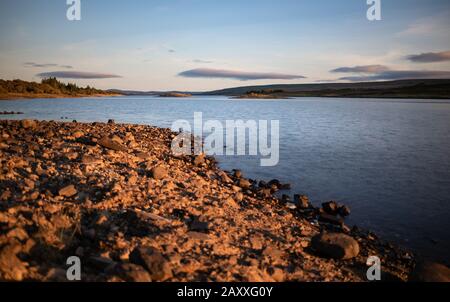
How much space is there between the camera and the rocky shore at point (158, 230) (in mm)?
4621

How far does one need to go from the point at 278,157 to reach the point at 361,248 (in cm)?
1051

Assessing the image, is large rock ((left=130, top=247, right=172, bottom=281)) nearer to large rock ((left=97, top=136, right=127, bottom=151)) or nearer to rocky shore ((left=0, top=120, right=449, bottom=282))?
rocky shore ((left=0, top=120, right=449, bottom=282))

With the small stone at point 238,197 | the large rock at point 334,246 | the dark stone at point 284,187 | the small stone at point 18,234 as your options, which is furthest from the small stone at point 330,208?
the small stone at point 18,234

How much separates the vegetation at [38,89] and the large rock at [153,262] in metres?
81.6

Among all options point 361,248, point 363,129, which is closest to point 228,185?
point 361,248

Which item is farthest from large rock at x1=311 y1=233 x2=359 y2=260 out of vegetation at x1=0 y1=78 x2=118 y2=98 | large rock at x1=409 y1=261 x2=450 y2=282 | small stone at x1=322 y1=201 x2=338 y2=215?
vegetation at x1=0 y1=78 x2=118 y2=98

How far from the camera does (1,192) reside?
6.24 m

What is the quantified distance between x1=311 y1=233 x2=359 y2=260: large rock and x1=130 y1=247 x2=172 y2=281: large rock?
10.4ft

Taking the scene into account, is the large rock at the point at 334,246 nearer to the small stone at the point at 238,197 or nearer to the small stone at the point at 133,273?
the small stone at the point at 238,197

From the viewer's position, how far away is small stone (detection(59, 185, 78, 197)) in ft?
21.7

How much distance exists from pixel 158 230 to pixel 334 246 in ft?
11.4

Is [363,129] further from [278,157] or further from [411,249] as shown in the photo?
[411,249]

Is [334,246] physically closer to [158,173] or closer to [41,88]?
[158,173]
